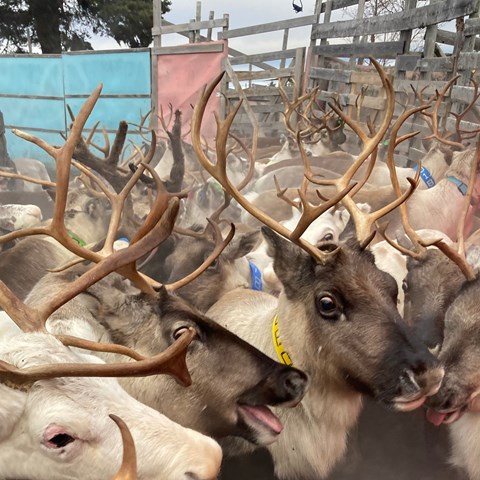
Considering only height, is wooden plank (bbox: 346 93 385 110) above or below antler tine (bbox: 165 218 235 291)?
above

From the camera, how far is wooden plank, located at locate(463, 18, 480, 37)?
4.57 m

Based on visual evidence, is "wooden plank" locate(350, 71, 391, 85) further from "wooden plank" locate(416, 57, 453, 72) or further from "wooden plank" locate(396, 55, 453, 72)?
"wooden plank" locate(416, 57, 453, 72)

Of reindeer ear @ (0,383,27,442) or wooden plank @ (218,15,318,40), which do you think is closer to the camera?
reindeer ear @ (0,383,27,442)

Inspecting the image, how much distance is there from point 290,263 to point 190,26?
9.62m

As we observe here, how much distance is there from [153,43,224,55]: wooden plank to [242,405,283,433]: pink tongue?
9.01 m

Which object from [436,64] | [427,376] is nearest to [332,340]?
[427,376]

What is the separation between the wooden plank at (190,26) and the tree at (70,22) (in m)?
8.02

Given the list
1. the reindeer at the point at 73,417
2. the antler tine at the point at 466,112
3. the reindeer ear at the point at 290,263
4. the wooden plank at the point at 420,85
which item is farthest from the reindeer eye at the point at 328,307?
the wooden plank at the point at 420,85

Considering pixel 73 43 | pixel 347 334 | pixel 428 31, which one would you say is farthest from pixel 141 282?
pixel 73 43

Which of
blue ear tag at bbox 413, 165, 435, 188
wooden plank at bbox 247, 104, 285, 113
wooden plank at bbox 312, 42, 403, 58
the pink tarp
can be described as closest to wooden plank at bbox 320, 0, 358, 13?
wooden plank at bbox 312, 42, 403, 58

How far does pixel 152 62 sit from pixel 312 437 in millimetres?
9926

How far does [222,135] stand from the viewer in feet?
7.71

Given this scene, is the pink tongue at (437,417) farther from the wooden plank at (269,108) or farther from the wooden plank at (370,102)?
the wooden plank at (269,108)

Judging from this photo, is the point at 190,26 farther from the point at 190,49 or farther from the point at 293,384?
the point at 293,384
